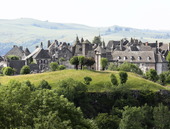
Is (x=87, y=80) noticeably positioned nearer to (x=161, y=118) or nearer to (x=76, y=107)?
(x=76, y=107)

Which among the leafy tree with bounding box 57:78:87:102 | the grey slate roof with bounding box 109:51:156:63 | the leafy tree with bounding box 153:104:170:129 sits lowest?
the leafy tree with bounding box 153:104:170:129

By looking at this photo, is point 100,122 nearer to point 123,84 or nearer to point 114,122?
point 114,122

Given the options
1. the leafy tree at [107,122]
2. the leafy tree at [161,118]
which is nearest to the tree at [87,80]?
the leafy tree at [107,122]

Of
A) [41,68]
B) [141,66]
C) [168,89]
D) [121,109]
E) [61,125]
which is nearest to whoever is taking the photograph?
[61,125]

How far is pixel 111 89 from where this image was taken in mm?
90750

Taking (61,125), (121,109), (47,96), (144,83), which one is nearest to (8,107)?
(61,125)

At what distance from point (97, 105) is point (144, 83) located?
16136 millimetres

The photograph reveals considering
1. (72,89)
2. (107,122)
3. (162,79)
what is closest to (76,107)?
(72,89)

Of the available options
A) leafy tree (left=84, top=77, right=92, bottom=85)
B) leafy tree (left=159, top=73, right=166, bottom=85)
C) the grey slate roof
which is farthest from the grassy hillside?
the grey slate roof

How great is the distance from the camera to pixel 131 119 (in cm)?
7194

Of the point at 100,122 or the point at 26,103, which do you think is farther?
the point at 100,122

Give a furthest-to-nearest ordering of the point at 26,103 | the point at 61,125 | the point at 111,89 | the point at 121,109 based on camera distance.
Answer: the point at 111,89
the point at 121,109
the point at 26,103
the point at 61,125

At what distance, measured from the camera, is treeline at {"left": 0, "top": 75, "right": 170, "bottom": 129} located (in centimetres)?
4250

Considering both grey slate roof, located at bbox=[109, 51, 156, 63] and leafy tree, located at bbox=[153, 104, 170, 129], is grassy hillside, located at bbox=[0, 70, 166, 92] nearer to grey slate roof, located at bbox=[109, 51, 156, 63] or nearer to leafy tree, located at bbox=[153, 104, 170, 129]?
leafy tree, located at bbox=[153, 104, 170, 129]
